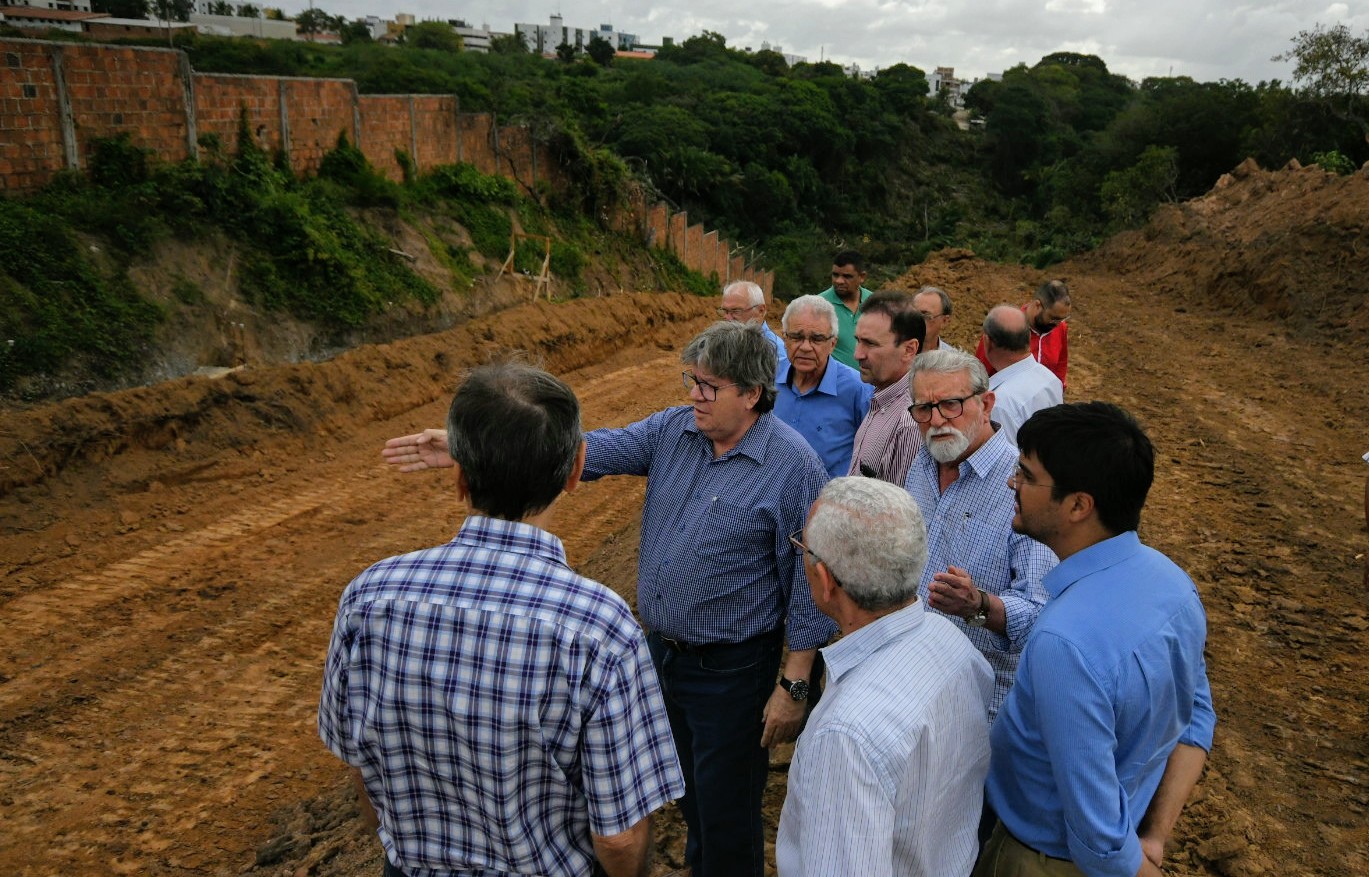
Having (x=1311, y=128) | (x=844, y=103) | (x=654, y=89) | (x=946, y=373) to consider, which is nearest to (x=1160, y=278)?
(x=1311, y=128)

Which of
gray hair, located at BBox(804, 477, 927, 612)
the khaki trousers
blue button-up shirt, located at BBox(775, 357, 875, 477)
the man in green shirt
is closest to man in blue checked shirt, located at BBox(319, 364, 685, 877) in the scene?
gray hair, located at BBox(804, 477, 927, 612)

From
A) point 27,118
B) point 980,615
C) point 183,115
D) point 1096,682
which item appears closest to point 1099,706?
point 1096,682

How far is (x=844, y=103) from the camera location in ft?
167

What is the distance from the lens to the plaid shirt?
1820mm

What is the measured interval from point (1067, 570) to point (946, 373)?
1097 millimetres

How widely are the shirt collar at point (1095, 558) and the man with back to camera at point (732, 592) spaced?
0.88 meters

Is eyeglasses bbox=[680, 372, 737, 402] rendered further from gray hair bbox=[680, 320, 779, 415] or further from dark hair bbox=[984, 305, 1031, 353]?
dark hair bbox=[984, 305, 1031, 353]

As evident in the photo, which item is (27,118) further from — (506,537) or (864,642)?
(864,642)

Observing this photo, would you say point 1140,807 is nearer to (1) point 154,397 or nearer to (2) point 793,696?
(2) point 793,696

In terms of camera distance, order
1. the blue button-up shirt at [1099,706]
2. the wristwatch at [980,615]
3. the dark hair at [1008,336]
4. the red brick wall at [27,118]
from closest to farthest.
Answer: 1. the blue button-up shirt at [1099,706]
2. the wristwatch at [980,615]
3. the dark hair at [1008,336]
4. the red brick wall at [27,118]

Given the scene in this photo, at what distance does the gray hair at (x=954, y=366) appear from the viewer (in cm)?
325

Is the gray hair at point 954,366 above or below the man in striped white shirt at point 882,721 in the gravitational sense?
above

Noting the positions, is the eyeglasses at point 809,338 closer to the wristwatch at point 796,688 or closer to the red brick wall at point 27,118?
the wristwatch at point 796,688

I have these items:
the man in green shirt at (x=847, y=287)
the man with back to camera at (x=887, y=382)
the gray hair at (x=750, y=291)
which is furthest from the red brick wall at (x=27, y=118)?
the man with back to camera at (x=887, y=382)
